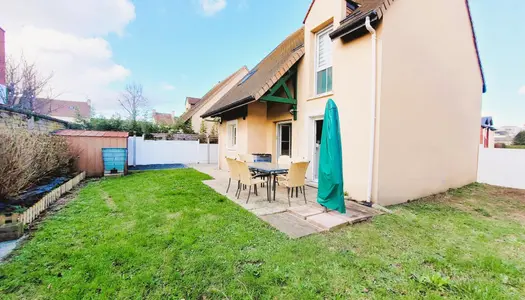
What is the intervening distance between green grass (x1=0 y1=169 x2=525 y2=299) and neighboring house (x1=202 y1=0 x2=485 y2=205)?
1.58 m

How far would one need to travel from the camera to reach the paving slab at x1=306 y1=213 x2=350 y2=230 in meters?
Answer: 4.12

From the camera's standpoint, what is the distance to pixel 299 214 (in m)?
4.75

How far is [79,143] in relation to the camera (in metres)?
9.11

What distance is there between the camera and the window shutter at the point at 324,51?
741 cm

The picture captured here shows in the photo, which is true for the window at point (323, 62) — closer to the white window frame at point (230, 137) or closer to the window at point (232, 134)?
the white window frame at point (230, 137)

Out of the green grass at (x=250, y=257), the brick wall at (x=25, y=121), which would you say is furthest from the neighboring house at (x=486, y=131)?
the brick wall at (x=25, y=121)

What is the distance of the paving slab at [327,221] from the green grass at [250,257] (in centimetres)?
18

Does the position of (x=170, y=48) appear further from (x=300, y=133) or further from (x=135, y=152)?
(x=300, y=133)

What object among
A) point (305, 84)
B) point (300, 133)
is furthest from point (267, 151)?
point (305, 84)

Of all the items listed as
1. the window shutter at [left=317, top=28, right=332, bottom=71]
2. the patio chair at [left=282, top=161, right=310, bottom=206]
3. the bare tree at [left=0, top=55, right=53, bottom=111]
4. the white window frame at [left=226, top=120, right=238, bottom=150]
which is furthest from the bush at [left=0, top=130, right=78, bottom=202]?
the bare tree at [left=0, top=55, right=53, bottom=111]

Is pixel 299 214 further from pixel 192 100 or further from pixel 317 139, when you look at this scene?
pixel 192 100

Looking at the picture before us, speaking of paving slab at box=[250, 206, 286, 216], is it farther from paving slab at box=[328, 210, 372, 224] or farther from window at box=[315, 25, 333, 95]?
window at box=[315, 25, 333, 95]

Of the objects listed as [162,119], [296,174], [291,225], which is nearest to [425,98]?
[296,174]

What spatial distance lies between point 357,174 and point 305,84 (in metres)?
3.97
